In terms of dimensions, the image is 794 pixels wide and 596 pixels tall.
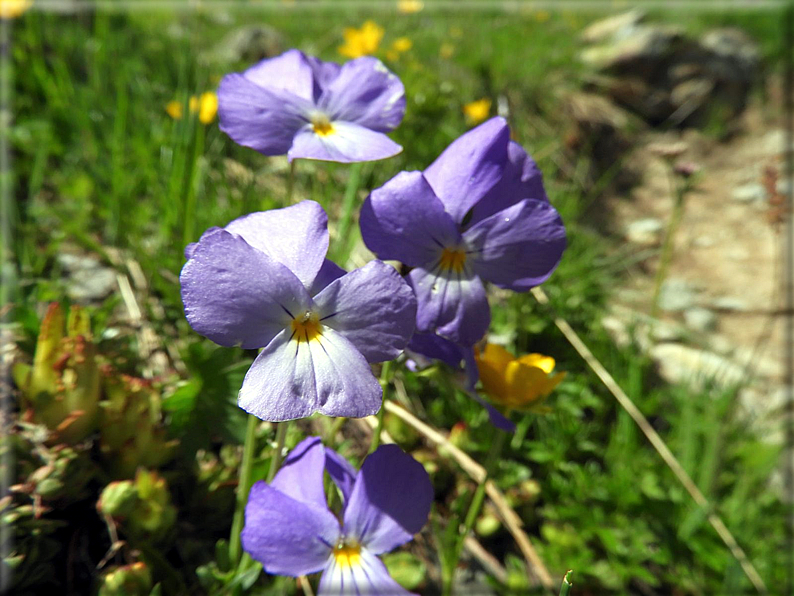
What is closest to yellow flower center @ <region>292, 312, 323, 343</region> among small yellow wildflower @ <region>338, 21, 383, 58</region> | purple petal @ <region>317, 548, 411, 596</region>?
purple petal @ <region>317, 548, 411, 596</region>

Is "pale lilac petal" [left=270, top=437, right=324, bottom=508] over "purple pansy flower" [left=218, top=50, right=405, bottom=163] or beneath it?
beneath

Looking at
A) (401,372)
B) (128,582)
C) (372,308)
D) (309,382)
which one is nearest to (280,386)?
(309,382)

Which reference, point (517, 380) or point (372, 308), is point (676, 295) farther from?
point (372, 308)

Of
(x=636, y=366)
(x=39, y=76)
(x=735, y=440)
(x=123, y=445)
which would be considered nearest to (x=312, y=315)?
(x=123, y=445)

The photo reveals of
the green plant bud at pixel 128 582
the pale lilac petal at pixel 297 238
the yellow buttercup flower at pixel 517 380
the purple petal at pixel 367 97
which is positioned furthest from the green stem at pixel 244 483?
the purple petal at pixel 367 97

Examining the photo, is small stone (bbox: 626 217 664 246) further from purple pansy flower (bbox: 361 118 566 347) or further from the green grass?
purple pansy flower (bbox: 361 118 566 347)

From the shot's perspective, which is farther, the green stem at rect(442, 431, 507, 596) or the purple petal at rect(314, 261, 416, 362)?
the green stem at rect(442, 431, 507, 596)
